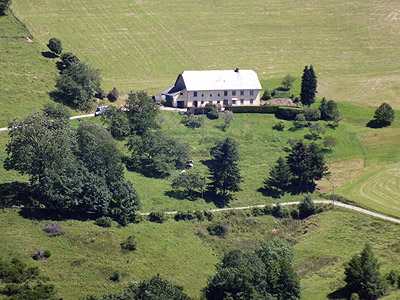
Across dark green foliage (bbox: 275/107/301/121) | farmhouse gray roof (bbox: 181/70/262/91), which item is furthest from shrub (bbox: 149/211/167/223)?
dark green foliage (bbox: 275/107/301/121)

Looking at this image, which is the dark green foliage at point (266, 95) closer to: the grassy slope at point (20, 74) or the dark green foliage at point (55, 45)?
the grassy slope at point (20, 74)

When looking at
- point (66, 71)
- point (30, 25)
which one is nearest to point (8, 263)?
point (66, 71)

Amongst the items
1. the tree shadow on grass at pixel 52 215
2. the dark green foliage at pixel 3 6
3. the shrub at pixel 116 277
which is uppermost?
the dark green foliage at pixel 3 6

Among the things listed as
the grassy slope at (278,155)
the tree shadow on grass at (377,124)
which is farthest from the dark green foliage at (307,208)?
the tree shadow on grass at (377,124)

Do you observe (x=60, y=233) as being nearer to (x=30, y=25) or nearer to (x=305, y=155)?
(x=305, y=155)

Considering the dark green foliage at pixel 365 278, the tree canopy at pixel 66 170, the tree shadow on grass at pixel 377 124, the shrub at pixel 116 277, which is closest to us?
the shrub at pixel 116 277

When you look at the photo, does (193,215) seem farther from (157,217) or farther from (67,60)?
(67,60)

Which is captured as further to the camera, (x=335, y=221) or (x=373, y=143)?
(x=373, y=143)
